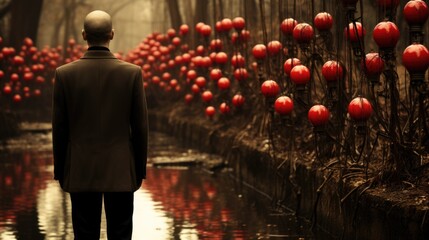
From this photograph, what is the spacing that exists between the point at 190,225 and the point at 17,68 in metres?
16.4

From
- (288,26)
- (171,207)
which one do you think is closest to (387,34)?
(288,26)

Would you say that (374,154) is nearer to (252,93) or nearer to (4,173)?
(252,93)

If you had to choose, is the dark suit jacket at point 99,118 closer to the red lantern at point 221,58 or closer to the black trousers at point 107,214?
the black trousers at point 107,214

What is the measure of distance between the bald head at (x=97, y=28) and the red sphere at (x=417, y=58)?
2038 millimetres

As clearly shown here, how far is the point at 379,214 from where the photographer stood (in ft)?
25.5

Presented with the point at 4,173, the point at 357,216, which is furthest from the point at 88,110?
the point at 4,173

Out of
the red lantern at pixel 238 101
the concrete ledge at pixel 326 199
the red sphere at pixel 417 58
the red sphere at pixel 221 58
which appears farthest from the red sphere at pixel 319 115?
the red sphere at pixel 221 58

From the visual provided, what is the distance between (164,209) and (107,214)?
475 centimetres

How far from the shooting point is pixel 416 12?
7266 mm

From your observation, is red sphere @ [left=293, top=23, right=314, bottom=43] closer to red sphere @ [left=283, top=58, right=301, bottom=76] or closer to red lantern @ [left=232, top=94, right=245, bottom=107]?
red sphere @ [left=283, top=58, right=301, bottom=76]

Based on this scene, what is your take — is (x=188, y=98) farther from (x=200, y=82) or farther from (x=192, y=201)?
(x=192, y=201)

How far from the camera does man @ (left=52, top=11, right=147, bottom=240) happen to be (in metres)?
6.34

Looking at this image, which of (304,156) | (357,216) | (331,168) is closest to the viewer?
(357,216)

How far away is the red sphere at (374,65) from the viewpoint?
805 centimetres
